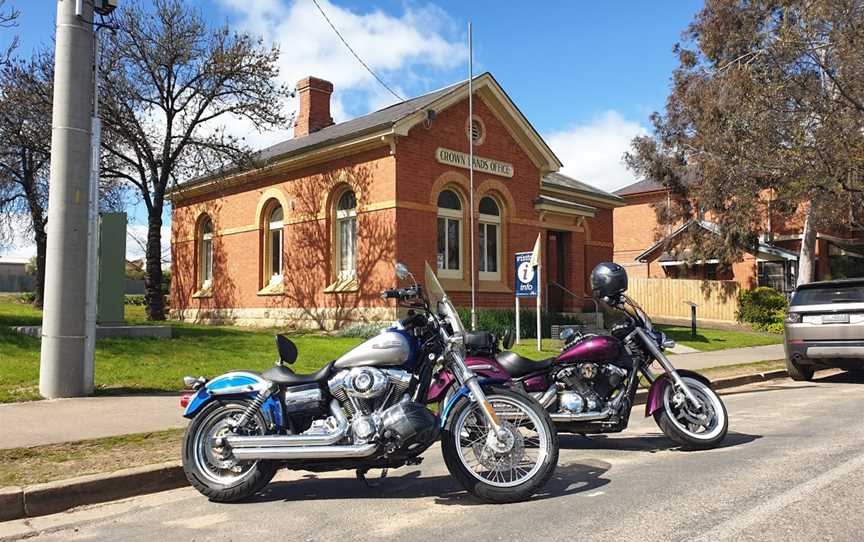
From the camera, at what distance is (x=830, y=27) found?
20.9 meters

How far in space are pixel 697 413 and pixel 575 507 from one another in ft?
7.78

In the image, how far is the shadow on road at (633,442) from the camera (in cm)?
676

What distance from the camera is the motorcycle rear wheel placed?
511 cm

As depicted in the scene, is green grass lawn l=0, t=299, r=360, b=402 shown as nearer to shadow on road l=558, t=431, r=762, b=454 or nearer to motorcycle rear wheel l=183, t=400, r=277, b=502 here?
motorcycle rear wheel l=183, t=400, r=277, b=502

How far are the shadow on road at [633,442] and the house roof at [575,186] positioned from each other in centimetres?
1711

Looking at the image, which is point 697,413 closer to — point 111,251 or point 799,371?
point 799,371

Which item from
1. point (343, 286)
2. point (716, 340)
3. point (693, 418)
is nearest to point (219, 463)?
point (693, 418)

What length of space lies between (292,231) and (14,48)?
31.2 feet

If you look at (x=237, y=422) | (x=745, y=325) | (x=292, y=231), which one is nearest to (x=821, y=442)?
(x=237, y=422)

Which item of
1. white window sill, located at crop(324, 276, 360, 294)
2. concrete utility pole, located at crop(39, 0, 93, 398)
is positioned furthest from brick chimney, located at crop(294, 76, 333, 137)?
concrete utility pole, located at crop(39, 0, 93, 398)

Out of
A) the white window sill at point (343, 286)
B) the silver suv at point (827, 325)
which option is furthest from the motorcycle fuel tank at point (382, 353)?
the white window sill at point (343, 286)

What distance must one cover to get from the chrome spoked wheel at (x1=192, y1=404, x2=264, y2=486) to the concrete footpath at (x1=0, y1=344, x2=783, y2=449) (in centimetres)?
212

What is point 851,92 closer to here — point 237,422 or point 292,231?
point 292,231

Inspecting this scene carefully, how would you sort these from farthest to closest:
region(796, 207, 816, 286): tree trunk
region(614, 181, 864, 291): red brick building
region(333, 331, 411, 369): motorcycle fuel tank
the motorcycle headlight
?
region(614, 181, 864, 291): red brick building, region(796, 207, 816, 286): tree trunk, the motorcycle headlight, region(333, 331, 411, 369): motorcycle fuel tank
